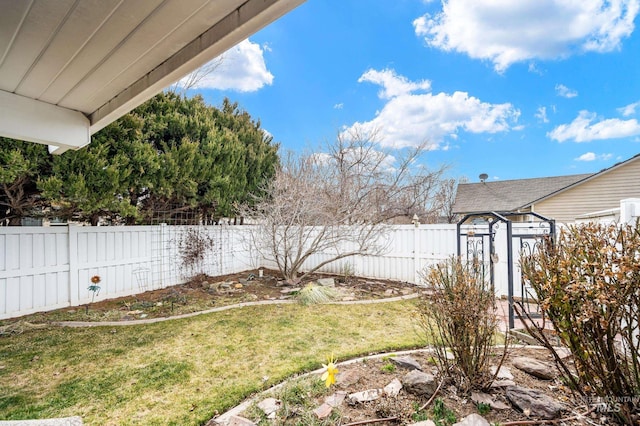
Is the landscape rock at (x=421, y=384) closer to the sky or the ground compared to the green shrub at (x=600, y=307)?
closer to the ground

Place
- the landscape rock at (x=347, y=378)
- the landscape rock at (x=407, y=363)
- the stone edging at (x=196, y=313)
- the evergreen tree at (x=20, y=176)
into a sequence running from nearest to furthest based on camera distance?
the landscape rock at (x=347, y=378) < the landscape rock at (x=407, y=363) < the evergreen tree at (x=20, y=176) < the stone edging at (x=196, y=313)

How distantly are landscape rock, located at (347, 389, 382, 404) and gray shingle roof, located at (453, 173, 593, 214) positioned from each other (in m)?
14.7

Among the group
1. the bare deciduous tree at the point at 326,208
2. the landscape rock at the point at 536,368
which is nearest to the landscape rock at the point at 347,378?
the landscape rock at the point at 536,368

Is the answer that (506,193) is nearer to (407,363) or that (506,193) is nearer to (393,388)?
(407,363)

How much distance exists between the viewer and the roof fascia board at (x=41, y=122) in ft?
10.2

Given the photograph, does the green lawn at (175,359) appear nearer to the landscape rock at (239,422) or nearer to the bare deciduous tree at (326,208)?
the landscape rock at (239,422)

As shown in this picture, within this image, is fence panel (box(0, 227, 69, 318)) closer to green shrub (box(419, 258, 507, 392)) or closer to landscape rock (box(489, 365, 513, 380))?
green shrub (box(419, 258, 507, 392))

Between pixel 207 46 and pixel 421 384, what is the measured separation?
9.98 ft

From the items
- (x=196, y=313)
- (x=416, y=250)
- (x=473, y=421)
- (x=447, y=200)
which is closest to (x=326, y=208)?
(x=416, y=250)

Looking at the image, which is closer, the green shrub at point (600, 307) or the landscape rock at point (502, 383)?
the green shrub at point (600, 307)

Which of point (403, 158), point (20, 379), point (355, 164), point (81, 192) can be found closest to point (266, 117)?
point (355, 164)

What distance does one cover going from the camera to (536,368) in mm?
2777

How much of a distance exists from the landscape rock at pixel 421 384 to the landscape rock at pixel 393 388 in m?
0.06

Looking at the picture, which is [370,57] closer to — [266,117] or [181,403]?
[266,117]
